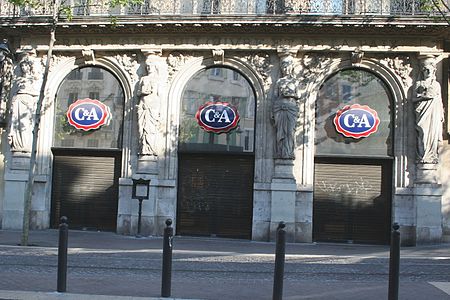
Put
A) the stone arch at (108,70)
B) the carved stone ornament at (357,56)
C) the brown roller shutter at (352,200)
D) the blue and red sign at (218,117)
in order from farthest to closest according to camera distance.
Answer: the stone arch at (108,70), the blue and red sign at (218,117), the brown roller shutter at (352,200), the carved stone ornament at (357,56)

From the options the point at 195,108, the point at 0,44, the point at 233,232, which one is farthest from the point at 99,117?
the point at 233,232

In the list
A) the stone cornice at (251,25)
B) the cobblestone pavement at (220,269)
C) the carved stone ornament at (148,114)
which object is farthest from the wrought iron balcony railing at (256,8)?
the cobblestone pavement at (220,269)

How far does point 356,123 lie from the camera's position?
1628 cm

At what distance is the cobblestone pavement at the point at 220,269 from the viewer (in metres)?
8.12

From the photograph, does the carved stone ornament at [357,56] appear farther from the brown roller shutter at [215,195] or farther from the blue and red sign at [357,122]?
the brown roller shutter at [215,195]

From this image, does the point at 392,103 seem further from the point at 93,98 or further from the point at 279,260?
the point at 279,260

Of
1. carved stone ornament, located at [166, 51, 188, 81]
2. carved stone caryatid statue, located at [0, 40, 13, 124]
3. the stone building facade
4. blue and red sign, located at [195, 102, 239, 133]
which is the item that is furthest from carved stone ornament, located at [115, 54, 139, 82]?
carved stone caryatid statue, located at [0, 40, 13, 124]

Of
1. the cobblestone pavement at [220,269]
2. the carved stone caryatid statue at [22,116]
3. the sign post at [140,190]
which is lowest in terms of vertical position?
the cobblestone pavement at [220,269]

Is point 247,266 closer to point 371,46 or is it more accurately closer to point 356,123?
point 356,123

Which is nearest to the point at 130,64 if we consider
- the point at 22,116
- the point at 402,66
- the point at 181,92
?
the point at 181,92

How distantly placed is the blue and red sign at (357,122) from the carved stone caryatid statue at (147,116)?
5817mm

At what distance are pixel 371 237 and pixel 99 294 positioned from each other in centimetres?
1101

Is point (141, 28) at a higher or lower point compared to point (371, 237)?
higher

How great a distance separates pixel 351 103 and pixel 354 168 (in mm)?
2083
